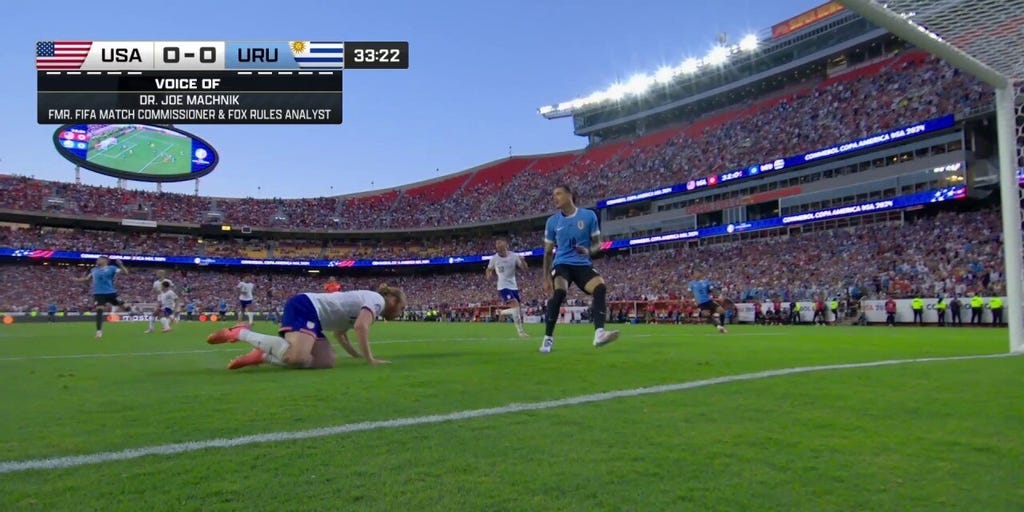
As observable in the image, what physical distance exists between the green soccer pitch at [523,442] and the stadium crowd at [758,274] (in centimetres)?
2719

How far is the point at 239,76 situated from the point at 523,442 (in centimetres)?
2044

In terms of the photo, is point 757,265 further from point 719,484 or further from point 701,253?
point 719,484

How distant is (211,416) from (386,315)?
3127 mm

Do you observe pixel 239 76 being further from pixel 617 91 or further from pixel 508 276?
pixel 617 91

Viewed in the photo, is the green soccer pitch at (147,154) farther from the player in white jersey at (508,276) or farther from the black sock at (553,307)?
the black sock at (553,307)

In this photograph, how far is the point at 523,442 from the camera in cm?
301

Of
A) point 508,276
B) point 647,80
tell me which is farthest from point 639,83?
point 508,276

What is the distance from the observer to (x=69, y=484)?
2361 millimetres

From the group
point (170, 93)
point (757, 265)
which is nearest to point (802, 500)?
point (170, 93)

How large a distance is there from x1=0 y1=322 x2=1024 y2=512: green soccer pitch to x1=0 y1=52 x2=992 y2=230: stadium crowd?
35745mm

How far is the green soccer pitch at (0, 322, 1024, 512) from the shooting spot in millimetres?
2203

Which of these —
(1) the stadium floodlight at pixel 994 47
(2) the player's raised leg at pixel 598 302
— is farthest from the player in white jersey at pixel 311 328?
(1) the stadium floodlight at pixel 994 47

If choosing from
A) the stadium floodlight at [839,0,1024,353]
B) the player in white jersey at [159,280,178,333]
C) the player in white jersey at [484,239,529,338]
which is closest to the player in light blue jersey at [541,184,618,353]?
the stadium floodlight at [839,0,1024,353]

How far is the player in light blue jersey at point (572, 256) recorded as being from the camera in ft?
27.8
